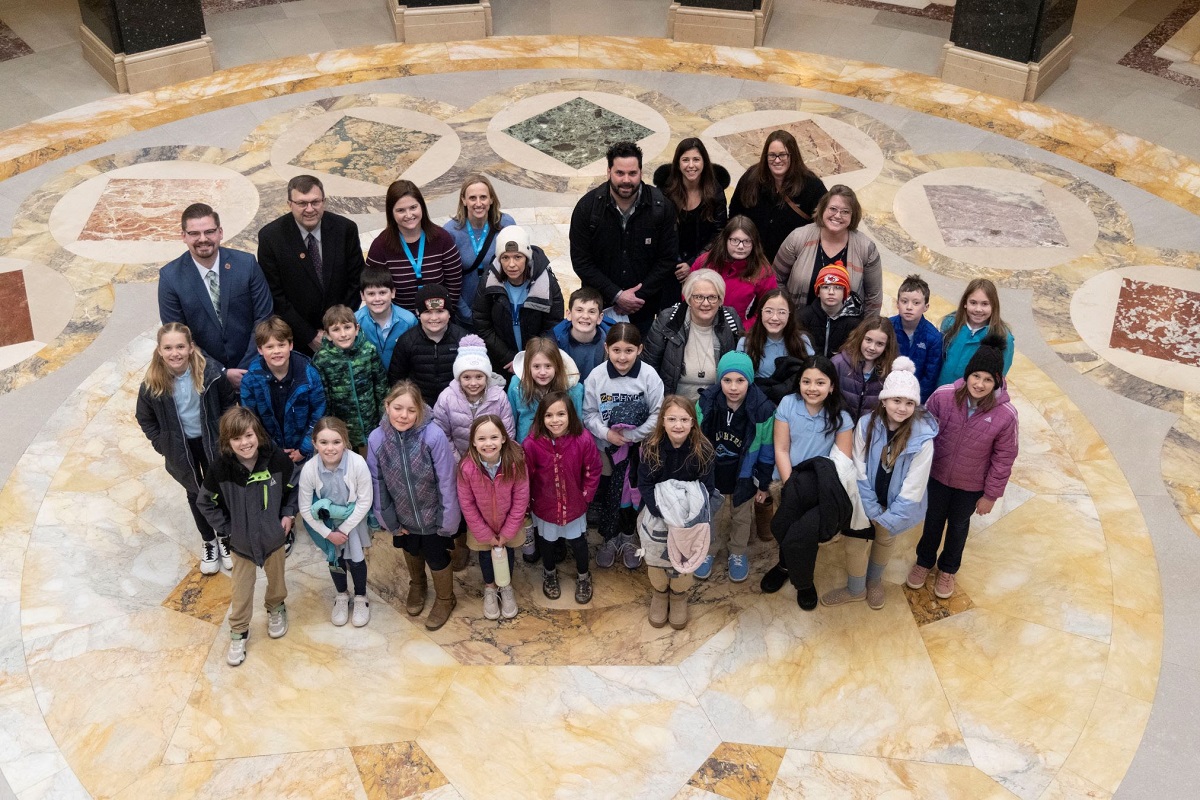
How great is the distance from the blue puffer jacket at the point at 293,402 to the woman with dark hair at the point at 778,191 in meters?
2.75

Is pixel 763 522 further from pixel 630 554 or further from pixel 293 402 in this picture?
pixel 293 402

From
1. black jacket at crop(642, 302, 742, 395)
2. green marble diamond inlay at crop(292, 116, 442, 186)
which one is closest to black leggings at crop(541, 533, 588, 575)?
black jacket at crop(642, 302, 742, 395)

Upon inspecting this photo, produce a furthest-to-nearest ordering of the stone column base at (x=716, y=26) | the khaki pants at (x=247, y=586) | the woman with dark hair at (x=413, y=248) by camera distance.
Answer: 1. the stone column base at (x=716, y=26)
2. the woman with dark hair at (x=413, y=248)
3. the khaki pants at (x=247, y=586)

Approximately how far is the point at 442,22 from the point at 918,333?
801cm

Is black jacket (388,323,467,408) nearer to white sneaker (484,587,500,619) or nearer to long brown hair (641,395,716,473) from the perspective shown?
white sneaker (484,587,500,619)

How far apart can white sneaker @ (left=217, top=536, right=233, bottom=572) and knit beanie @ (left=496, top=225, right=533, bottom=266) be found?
2245 millimetres

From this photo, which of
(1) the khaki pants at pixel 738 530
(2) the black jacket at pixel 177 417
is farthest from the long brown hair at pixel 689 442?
(2) the black jacket at pixel 177 417

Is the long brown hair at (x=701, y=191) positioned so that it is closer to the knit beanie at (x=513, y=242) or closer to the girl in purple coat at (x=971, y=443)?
the knit beanie at (x=513, y=242)

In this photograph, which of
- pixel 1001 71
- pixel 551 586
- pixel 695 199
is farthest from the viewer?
pixel 1001 71

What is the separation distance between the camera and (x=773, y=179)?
22.0ft

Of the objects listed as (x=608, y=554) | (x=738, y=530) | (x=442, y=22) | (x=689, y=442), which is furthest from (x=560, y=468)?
(x=442, y=22)

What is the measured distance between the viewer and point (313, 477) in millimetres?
→ 5535

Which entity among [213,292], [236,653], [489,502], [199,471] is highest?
[213,292]

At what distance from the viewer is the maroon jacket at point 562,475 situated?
5.59 metres
